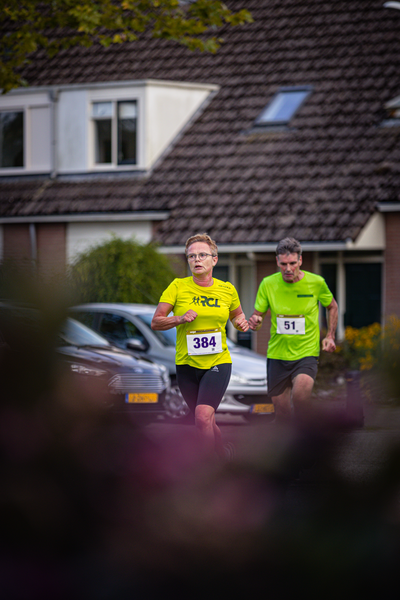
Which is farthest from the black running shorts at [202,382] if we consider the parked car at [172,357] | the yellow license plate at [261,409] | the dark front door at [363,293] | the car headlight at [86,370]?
the dark front door at [363,293]

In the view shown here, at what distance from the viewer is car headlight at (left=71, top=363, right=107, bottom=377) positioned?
73.5 inches

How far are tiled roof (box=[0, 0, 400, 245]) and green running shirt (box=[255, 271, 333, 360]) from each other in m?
8.69

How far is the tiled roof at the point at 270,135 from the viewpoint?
17594 millimetres

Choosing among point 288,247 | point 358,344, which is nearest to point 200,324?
point 288,247

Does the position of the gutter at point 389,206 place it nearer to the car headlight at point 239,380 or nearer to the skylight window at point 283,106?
the skylight window at point 283,106

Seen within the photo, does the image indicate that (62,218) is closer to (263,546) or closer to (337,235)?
(337,235)

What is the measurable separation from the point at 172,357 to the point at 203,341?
559 cm

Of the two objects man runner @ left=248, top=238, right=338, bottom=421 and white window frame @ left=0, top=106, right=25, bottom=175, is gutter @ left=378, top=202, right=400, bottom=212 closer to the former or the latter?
white window frame @ left=0, top=106, right=25, bottom=175

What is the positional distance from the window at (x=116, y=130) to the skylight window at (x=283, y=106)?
9.56 feet

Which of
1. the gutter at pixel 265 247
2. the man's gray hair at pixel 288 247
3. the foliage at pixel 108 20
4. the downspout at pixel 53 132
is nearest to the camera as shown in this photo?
the man's gray hair at pixel 288 247

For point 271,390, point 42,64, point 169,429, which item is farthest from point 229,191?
point 169,429

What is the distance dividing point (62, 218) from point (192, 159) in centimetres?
311

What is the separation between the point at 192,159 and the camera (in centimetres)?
2006

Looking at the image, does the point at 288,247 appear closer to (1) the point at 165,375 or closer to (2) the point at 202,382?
(2) the point at 202,382
